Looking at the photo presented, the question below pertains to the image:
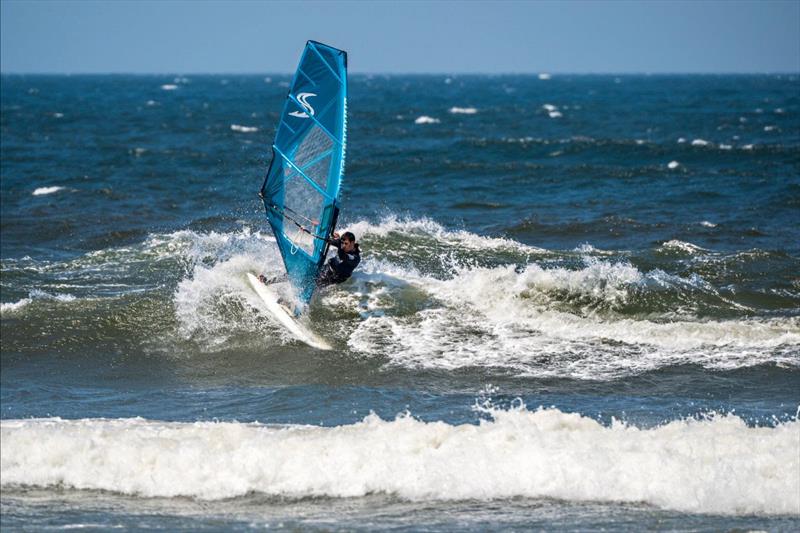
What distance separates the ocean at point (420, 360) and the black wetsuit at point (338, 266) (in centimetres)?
59

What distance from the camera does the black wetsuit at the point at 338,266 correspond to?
Result: 1151cm

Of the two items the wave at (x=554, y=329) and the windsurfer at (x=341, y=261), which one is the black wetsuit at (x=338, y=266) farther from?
the wave at (x=554, y=329)

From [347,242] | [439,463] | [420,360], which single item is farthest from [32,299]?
[439,463]

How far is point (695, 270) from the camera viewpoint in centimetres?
1423

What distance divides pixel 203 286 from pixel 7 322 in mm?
2346

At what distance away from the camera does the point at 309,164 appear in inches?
452

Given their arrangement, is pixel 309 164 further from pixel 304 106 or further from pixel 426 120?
pixel 426 120

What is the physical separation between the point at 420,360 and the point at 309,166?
270 centimetres

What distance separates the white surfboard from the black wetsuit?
54 cm

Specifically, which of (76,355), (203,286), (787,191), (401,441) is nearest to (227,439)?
(401,441)

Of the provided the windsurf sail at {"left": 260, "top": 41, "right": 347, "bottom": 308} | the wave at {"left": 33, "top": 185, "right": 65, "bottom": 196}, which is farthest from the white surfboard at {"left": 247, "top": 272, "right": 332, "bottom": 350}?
the wave at {"left": 33, "top": 185, "right": 65, "bottom": 196}

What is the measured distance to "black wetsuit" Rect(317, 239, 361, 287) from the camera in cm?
1151

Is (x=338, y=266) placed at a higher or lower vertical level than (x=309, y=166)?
lower

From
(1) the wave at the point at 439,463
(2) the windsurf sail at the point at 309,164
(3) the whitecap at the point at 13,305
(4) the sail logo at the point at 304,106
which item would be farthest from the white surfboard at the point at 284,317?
(1) the wave at the point at 439,463
